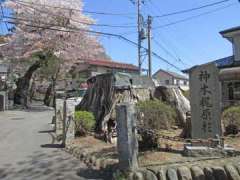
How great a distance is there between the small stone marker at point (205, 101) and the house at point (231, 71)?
11.1 metres

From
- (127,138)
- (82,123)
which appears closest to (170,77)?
(82,123)

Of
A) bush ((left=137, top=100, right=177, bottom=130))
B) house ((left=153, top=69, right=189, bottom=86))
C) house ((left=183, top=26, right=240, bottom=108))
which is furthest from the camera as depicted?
house ((left=153, top=69, right=189, bottom=86))

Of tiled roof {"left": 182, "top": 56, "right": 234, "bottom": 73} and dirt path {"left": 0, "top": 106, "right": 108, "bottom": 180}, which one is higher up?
tiled roof {"left": 182, "top": 56, "right": 234, "bottom": 73}

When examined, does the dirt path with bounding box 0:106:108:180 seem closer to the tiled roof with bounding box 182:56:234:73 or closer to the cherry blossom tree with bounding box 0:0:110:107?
the tiled roof with bounding box 182:56:234:73

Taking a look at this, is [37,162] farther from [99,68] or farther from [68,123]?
[99,68]

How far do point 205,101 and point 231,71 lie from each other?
38.2ft

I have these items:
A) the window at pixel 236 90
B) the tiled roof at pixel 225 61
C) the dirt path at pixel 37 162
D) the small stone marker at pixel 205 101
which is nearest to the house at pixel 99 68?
the tiled roof at pixel 225 61

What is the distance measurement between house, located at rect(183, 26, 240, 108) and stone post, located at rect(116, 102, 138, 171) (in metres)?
13.7

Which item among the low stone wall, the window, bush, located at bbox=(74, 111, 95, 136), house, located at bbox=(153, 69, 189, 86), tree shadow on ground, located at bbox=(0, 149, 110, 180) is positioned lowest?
tree shadow on ground, located at bbox=(0, 149, 110, 180)

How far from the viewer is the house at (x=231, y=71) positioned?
2012cm

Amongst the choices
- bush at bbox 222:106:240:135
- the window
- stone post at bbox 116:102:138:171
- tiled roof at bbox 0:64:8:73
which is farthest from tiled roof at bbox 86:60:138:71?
stone post at bbox 116:102:138:171

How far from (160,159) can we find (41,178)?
8.32 feet

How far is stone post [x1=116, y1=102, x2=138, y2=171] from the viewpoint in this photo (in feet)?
23.9

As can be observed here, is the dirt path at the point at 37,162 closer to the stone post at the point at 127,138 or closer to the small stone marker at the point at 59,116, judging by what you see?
the small stone marker at the point at 59,116
